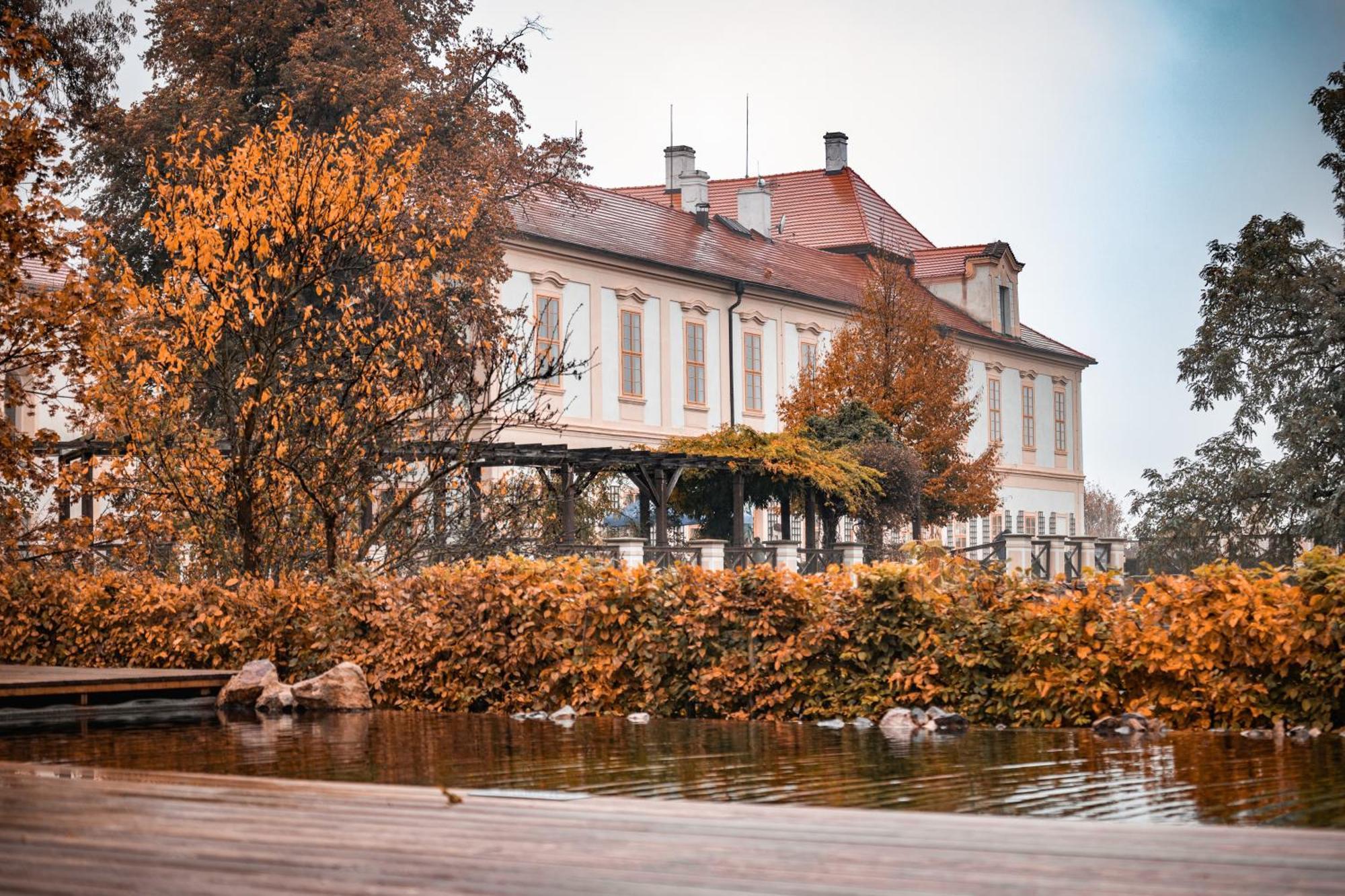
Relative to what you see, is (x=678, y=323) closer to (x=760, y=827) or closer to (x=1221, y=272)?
(x=1221, y=272)

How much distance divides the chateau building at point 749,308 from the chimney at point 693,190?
0.07 m

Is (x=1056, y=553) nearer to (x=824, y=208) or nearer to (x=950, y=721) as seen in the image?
(x=950, y=721)

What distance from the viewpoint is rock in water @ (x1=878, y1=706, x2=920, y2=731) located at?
404 inches

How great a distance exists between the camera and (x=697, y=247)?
48656 millimetres

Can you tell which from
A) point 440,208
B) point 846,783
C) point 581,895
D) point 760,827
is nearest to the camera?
point 581,895

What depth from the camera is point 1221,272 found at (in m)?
35.0

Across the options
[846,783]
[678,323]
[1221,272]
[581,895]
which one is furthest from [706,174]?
[581,895]

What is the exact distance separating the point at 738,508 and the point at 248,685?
858 inches

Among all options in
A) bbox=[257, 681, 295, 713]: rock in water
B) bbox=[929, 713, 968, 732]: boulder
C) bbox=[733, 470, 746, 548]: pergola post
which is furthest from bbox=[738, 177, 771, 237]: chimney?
bbox=[929, 713, 968, 732]: boulder

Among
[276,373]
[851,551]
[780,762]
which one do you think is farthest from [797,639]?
[851,551]

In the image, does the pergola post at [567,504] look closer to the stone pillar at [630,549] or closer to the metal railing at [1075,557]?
the stone pillar at [630,549]

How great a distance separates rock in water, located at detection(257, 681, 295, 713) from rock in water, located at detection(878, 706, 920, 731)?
4.75 m

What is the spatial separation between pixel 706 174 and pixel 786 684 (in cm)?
4501

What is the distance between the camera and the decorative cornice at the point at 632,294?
43.2m
